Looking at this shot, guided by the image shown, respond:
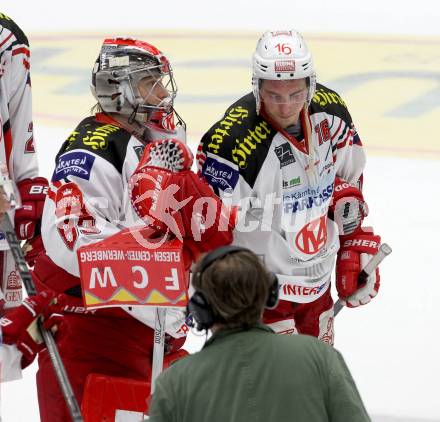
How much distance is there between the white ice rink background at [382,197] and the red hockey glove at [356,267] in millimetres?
546

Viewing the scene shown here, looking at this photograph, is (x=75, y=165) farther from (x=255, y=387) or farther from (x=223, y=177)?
(x=255, y=387)

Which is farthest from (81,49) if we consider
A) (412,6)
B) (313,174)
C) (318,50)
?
(313,174)

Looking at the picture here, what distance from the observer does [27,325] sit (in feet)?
9.64

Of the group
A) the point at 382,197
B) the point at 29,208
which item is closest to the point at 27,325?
the point at 29,208

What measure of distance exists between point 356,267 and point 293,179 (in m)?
0.39

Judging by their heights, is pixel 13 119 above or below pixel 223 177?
above

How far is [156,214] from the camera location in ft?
9.93

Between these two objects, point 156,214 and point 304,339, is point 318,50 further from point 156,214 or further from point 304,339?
point 304,339

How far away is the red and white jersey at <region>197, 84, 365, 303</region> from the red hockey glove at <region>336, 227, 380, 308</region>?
76 mm

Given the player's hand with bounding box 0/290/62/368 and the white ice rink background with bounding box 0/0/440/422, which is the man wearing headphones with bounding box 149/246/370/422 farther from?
the white ice rink background with bounding box 0/0/440/422

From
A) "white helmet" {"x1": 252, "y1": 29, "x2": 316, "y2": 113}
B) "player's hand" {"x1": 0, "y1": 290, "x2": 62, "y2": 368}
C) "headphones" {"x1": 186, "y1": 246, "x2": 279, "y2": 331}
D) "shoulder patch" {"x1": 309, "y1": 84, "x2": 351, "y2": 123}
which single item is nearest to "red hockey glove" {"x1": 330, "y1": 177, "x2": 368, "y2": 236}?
"shoulder patch" {"x1": 309, "y1": 84, "x2": 351, "y2": 123}

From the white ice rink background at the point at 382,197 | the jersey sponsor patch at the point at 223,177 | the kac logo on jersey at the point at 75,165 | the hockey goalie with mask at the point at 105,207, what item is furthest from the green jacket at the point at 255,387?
the white ice rink background at the point at 382,197

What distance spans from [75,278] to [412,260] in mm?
2319

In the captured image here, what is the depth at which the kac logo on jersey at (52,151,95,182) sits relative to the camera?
3.33 metres
